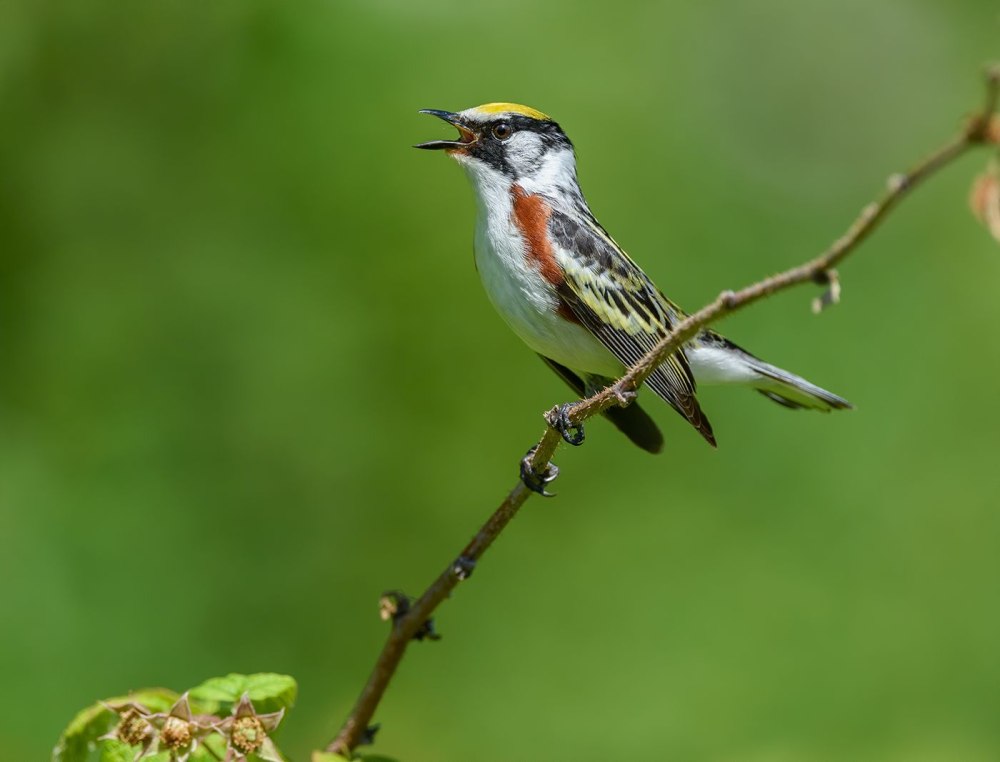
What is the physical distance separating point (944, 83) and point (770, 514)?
8.08 ft

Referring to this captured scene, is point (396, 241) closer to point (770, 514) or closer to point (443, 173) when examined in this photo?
point (443, 173)

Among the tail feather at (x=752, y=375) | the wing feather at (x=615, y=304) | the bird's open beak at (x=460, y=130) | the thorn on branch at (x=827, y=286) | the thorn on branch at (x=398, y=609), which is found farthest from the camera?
the tail feather at (x=752, y=375)

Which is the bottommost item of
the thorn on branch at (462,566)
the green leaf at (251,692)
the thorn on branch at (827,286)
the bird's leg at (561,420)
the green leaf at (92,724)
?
the green leaf at (92,724)

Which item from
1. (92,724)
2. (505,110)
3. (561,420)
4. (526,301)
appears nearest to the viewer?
(92,724)

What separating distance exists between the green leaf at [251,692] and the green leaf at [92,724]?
0.05 meters

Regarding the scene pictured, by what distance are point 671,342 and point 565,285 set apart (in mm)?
Answer: 1702

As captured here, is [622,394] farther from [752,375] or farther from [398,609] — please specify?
[752,375]

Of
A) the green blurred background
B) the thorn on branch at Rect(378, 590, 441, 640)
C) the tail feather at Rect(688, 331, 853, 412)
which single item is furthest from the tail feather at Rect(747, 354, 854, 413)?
the thorn on branch at Rect(378, 590, 441, 640)

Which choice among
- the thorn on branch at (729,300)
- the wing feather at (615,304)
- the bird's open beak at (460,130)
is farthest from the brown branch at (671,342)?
the bird's open beak at (460,130)

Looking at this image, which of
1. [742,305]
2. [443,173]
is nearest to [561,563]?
[443,173]

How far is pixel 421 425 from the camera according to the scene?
4031 mm

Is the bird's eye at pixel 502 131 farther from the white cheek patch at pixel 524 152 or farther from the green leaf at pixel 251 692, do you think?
the green leaf at pixel 251 692

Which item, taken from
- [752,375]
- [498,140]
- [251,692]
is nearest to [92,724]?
[251,692]

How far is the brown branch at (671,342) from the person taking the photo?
0.92 metres
